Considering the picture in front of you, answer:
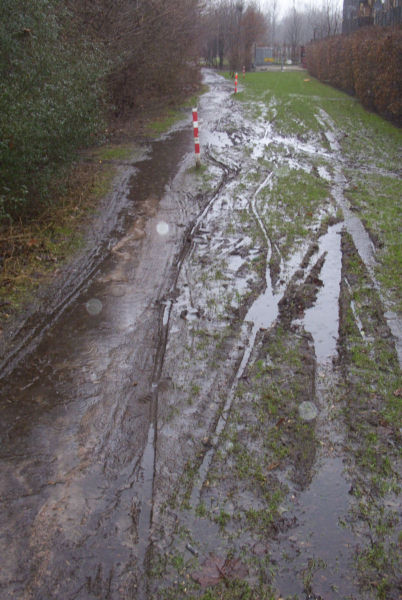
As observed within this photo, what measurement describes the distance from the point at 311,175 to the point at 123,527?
34.7ft

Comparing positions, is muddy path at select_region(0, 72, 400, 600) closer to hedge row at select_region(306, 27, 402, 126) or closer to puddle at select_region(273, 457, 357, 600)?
puddle at select_region(273, 457, 357, 600)

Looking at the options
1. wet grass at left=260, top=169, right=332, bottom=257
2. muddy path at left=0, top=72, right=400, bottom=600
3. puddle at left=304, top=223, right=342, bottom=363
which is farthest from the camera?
wet grass at left=260, top=169, right=332, bottom=257

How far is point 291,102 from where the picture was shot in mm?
26344

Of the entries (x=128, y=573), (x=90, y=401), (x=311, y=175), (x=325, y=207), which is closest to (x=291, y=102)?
(x=311, y=175)

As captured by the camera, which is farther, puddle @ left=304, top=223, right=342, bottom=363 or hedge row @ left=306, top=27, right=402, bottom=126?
hedge row @ left=306, top=27, right=402, bottom=126

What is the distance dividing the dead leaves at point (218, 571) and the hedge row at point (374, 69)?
754 inches

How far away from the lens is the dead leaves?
3.10 metres

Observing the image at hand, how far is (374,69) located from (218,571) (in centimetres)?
2415

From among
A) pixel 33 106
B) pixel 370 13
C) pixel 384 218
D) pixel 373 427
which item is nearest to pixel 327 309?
pixel 373 427

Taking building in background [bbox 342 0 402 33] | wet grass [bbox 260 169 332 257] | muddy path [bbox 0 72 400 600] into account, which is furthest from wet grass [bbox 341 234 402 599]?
building in background [bbox 342 0 402 33]

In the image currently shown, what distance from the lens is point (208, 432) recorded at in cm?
429

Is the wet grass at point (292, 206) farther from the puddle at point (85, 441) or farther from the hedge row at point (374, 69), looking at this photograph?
the hedge row at point (374, 69)

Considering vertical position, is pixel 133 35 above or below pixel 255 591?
above

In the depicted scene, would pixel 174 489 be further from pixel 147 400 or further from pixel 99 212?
pixel 99 212
